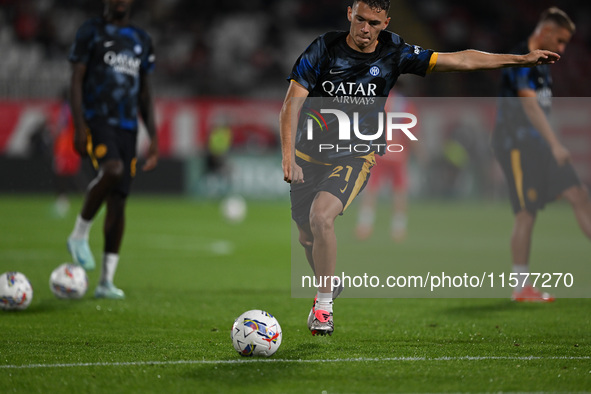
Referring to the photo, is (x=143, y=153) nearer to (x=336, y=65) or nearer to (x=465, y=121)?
(x=465, y=121)

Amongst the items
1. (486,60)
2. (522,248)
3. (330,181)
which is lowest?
(522,248)

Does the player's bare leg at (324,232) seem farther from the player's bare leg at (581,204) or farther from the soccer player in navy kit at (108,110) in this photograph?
the player's bare leg at (581,204)

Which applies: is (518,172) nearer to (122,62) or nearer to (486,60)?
(486,60)

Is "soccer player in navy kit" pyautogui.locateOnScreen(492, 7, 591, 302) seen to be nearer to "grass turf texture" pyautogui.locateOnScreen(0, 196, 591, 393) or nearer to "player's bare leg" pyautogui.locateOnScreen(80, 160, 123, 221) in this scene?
"grass turf texture" pyautogui.locateOnScreen(0, 196, 591, 393)

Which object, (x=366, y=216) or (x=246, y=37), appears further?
(x=246, y=37)

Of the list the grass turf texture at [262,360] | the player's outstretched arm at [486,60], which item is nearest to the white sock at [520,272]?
the grass turf texture at [262,360]

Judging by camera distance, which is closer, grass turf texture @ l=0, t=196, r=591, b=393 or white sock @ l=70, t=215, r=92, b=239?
grass turf texture @ l=0, t=196, r=591, b=393

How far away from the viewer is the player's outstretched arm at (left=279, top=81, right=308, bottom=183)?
5227 mm

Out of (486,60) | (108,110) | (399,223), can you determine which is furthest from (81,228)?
(399,223)

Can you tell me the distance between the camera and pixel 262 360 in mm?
4586

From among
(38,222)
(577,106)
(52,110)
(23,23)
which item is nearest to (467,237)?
(38,222)

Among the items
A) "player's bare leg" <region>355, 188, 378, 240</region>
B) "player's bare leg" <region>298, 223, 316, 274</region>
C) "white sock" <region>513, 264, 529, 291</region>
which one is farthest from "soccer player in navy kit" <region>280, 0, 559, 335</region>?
"player's bare leg" <region>355, 188, 378, 240</region>

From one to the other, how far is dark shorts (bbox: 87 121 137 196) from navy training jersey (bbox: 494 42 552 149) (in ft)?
10.5

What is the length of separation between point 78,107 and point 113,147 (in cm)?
42
